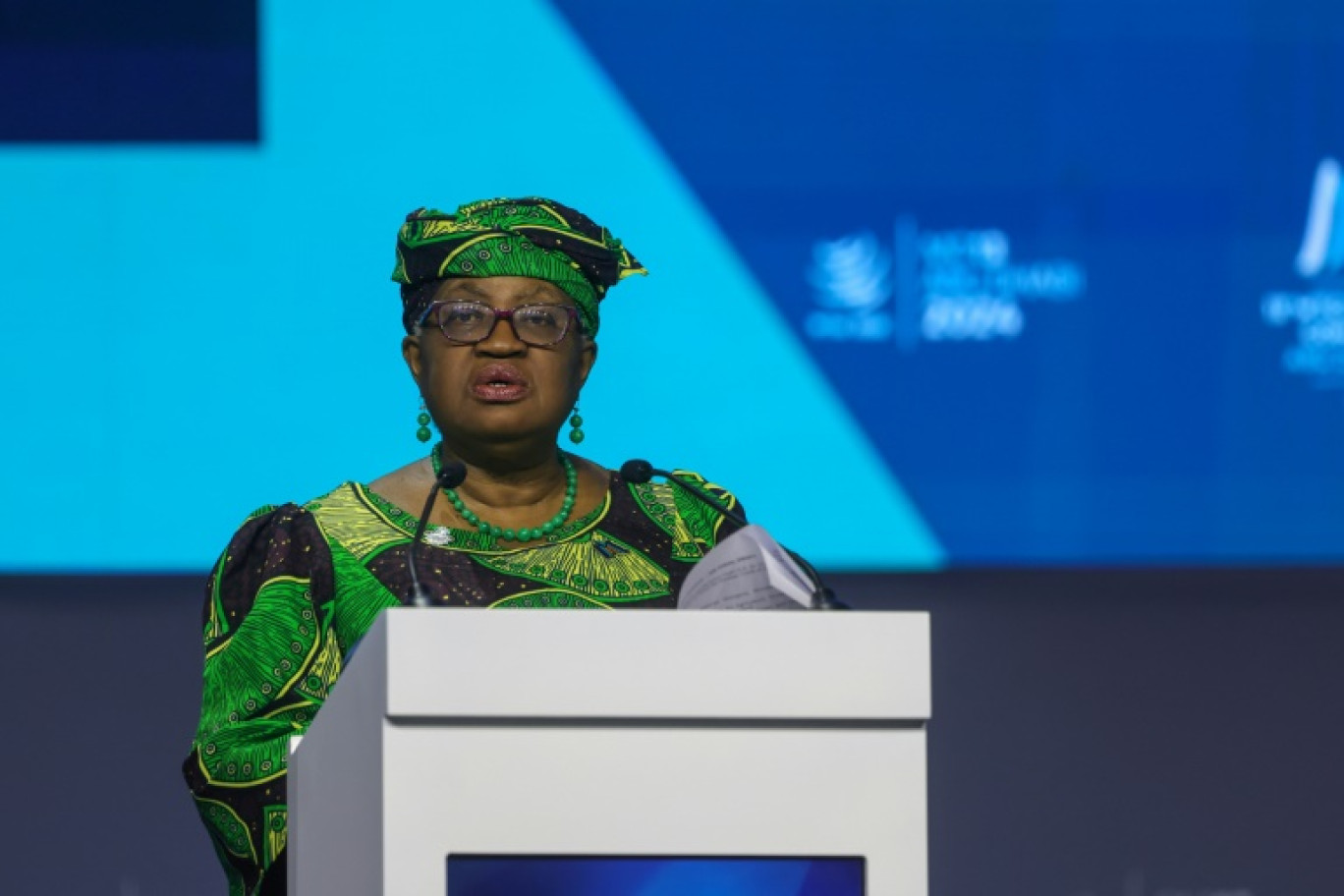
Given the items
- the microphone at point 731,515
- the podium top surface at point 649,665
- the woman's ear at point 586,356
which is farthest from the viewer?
the woman's ear at point 586,356

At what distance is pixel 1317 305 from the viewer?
466 cm

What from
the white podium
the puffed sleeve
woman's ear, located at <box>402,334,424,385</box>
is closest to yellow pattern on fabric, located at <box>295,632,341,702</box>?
the puffed sleeve

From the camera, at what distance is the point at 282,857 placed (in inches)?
101

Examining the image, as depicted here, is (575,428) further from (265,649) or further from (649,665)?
(649,665)

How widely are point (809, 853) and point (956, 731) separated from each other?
122 inches

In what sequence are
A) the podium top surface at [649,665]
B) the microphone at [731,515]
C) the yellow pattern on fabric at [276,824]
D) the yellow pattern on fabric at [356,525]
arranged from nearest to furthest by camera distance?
the podium top surface at [649,665]
the microphone at [731,515]
the yellow pattern on fabric at [276,824]
the yellow pattern on fabric at [356,525]

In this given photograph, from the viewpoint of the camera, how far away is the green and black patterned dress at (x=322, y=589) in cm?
259

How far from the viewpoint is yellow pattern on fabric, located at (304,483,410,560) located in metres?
2.91

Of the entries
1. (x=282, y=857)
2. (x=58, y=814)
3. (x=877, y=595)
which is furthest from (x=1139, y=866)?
(x=282, y=857)

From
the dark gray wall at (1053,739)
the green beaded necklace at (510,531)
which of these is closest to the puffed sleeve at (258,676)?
the green beaded necklace at (510,531)

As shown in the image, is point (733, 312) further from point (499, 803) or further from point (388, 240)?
point (499, 803)

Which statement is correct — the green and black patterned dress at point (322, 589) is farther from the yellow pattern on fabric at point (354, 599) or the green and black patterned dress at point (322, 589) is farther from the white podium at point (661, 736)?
the white podium at point (661, 736)

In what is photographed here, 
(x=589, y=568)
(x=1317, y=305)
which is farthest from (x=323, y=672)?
(x=1317, y=305)

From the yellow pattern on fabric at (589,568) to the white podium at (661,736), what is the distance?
118cm
